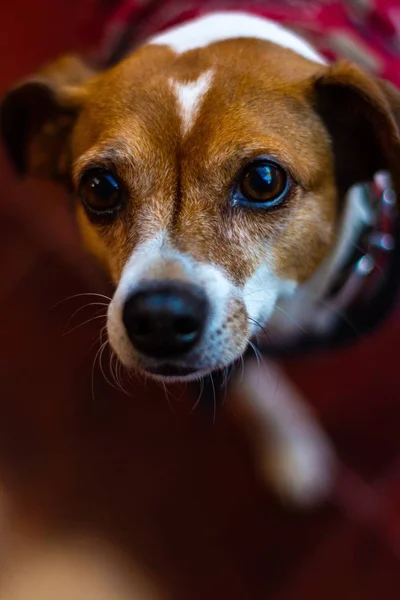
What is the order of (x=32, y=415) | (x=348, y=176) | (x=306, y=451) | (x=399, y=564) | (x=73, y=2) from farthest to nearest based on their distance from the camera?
(x=73, y=2)
(x=32, y=415)
(x=306, y=451)
(x=399, y=564)
(x=348, y=176)

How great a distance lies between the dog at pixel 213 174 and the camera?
1.24 meters

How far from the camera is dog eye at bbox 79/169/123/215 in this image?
1.35 meters

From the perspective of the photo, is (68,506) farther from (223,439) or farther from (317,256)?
(317,256)

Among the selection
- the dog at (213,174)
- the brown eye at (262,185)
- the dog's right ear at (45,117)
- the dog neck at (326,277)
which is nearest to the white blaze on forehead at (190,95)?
the dog at (213,174)

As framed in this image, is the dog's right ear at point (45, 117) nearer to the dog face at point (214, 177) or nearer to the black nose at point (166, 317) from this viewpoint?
the dog face at point (214, 177)

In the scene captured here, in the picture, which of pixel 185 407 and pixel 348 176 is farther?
pixel 185 407

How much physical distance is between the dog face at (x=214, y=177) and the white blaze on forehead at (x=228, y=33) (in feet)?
0.15

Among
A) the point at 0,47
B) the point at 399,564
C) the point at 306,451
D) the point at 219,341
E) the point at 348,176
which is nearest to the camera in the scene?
the point at 219,341

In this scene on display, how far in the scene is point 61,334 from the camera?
2500 millimetres

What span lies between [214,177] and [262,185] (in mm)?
93

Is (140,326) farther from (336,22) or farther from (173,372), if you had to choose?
(336,22)

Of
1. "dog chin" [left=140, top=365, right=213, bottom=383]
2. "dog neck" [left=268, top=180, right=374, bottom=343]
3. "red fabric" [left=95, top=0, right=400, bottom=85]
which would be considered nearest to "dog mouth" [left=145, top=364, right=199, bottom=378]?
"dog chin" [left=140, top=365, right=213, bottom=383]

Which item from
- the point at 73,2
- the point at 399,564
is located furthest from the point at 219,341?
the point at 73,2

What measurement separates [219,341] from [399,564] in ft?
3.94
